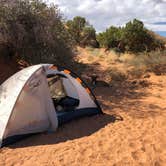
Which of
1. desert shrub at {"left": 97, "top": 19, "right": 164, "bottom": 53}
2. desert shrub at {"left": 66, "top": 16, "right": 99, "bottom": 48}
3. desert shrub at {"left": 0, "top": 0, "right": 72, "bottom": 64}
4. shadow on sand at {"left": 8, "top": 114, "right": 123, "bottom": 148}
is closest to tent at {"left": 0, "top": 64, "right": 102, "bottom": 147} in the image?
shadow on sand at {"left": 8, "top": 114, "right": 123, "bottom": 148}

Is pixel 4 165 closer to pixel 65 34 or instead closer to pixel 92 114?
pixel 92 114

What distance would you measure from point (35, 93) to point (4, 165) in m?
1.74

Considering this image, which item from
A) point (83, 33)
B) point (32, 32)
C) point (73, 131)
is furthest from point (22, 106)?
point (83, 33)

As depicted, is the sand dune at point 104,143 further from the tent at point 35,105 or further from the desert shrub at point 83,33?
the desert shrub at point 83,33

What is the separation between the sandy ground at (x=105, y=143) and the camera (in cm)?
475

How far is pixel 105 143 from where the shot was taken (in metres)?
5.41

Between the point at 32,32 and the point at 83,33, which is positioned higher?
the point at 83,33

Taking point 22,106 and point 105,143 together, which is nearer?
point 105,143

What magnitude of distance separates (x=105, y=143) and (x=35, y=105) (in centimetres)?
167

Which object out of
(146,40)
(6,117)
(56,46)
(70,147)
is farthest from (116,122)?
(146,40)

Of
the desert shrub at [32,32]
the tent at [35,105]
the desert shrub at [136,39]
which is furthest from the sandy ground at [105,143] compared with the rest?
the desert shrub at [136,39]

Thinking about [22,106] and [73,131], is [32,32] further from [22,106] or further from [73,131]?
[73,131]

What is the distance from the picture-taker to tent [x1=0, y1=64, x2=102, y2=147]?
5.52 meters

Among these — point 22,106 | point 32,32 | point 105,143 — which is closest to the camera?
point 105,143
